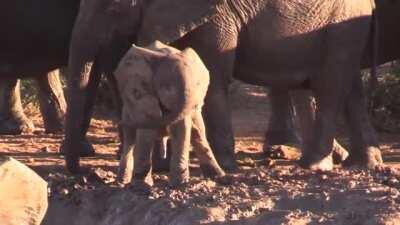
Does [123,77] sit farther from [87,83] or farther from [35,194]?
[35,194]

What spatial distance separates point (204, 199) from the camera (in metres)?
9.45

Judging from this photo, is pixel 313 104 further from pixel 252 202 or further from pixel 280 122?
pixel 252 202

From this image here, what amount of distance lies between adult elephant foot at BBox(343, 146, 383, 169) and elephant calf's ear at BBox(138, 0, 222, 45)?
5.55 feet

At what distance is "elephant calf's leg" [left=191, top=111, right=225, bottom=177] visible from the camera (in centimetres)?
994

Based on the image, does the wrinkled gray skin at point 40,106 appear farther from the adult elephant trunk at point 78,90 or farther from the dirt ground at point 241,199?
the adult elephant trunk at point 78,90

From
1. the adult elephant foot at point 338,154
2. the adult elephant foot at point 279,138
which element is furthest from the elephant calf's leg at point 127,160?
the adult elephant foot at point 279,138

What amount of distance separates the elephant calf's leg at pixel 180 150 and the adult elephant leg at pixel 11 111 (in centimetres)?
444

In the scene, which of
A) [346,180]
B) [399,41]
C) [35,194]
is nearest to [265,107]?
[399,41]

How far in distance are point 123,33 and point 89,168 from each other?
108cm

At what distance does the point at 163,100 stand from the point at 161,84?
0.34 feet

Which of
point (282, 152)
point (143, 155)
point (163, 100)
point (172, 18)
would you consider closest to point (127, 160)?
point (143, 155)

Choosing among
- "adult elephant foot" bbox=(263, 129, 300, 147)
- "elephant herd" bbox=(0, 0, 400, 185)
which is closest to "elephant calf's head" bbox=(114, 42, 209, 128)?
"elephant herd" bbox=(0, 0, 400, 185)

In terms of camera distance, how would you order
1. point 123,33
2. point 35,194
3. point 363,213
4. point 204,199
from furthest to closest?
point 123,33
point 204,199
point 363,213
point 35,194

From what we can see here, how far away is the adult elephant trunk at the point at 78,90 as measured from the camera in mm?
10945
